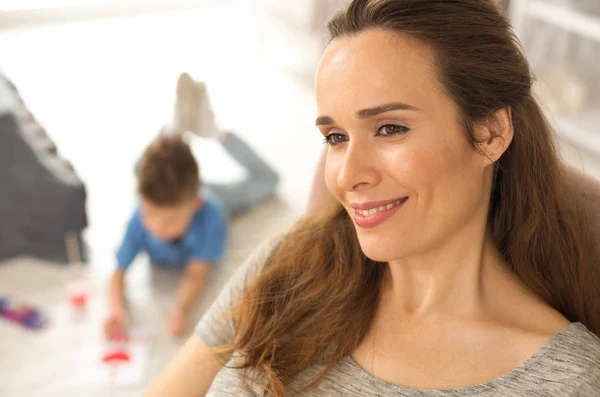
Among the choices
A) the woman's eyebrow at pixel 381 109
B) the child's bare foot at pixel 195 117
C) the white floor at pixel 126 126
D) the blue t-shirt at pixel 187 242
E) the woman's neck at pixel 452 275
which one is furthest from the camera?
the child's bare foot at pixel 195 117

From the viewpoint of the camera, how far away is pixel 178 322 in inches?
82.1

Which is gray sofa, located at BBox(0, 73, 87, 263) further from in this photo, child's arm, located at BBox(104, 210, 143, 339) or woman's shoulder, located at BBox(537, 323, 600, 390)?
woman's shoulder, located at BBox(537, 323, 600, 390)

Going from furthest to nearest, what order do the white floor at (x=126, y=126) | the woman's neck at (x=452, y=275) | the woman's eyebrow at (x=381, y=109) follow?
1. the white floor at (x=126, y=126)
2. the woman's neck at (x=452, y=275)
3. the woman's eyebrow at (x=381, y=109)

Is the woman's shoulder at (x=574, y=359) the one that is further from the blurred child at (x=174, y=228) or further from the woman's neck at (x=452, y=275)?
the blurred child at (x=174, y=228)

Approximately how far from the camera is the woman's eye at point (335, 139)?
106cm

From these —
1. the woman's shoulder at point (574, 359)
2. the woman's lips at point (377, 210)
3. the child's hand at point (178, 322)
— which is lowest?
the child's hand at point (178, 322)

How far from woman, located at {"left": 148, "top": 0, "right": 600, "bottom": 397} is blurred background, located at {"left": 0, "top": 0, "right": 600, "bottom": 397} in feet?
0.60

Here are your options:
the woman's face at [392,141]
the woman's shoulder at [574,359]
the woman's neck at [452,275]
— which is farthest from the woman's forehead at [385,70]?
the woman's shoulder at [574,359]

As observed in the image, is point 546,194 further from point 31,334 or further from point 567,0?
point 567,0

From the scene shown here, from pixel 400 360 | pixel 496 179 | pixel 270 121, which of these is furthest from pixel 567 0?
pixel 400 360

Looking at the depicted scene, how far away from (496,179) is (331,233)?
0.85 ft

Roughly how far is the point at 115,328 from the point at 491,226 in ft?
3.96

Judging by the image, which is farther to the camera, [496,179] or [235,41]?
[235,41]

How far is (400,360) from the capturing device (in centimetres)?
112
